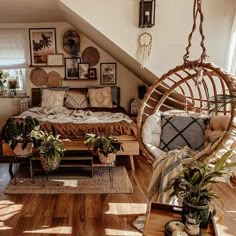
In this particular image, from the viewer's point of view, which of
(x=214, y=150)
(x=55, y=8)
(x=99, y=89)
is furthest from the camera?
(x=99, y=89)

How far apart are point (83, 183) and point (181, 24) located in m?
2.38

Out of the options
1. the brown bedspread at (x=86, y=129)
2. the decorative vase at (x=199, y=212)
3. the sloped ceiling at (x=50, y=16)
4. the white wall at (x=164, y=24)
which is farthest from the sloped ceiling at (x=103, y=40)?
the decorative vase at (x=199, y=212)

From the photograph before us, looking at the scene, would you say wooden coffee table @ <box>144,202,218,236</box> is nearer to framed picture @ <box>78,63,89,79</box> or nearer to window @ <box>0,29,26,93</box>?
framed picture @ <box>78,63,89,79</box>

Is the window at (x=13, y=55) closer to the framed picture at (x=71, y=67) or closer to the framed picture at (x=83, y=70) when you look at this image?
the framed picture at (x=71, y=67)

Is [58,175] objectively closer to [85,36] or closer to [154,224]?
[154,224]

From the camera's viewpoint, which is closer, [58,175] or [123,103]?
[58,175]

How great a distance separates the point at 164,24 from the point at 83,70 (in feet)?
7.93

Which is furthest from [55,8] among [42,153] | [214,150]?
[214,150]

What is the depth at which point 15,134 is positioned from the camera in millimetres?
2924

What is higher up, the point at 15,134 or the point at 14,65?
the point at 14,65

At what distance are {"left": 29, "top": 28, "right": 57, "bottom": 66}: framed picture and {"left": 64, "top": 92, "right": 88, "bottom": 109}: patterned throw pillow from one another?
94 centimetres

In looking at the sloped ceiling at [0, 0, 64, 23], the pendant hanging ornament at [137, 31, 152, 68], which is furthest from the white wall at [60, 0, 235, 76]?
the sloped ceiling at [0, 0, 64, 23]

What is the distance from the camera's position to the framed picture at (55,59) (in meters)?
5.19

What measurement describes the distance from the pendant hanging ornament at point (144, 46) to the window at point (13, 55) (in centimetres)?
294
